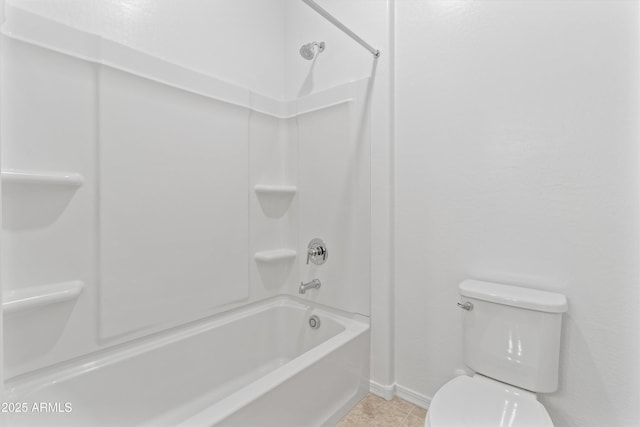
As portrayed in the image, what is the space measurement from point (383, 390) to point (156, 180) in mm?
1585

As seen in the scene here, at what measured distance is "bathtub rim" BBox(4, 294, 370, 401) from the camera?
1.25 metres

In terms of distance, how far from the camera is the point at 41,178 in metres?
1.24

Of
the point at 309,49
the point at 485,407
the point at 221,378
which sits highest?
the point at 309,49

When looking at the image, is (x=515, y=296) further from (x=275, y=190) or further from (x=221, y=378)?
(x=221, y=378)

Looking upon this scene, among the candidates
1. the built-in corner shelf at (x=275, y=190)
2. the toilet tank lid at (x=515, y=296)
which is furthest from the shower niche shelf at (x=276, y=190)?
the toilet tank lid at (x=515, y=296)

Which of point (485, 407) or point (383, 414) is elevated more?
point (485, 407)

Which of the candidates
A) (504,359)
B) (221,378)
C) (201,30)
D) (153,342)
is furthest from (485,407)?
(201,30)

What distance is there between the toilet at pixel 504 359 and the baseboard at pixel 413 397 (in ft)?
1.35

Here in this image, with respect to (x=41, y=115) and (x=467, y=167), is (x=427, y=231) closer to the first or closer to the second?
(x=467, y=167)

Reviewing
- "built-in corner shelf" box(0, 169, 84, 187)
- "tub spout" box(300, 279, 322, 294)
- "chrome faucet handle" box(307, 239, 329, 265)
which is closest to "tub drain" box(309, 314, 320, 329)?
"tub spout" box(300, 279, 322, 294)

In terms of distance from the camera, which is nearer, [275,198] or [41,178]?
[41,178]

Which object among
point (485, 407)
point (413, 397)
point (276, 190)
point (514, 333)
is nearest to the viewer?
point (485, 407)

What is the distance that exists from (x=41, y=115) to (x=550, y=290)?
6.99ft

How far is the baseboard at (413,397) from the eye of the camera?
170 cm
